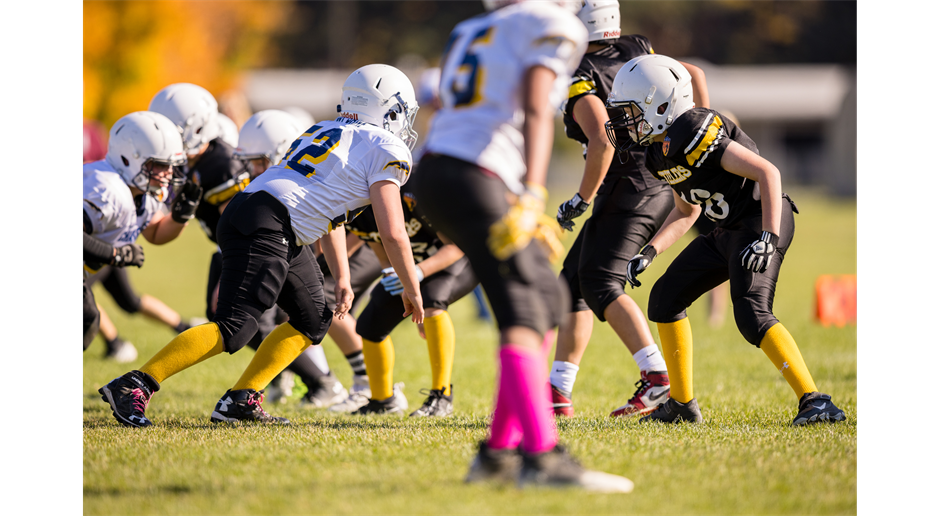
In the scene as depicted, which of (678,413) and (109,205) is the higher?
(109,205)

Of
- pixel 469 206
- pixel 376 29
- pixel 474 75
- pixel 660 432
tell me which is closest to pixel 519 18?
pixel 474 75

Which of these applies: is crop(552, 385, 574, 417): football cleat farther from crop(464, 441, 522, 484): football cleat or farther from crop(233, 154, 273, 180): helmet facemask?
crop(233, 154, 273, 180): helmet facemask

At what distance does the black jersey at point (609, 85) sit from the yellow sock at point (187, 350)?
2237 millimetres

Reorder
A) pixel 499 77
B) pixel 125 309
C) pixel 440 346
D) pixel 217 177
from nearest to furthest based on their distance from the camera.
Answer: pixel 499 77 → pixel 440 346 → pixel 217 177 → pixel 125 309

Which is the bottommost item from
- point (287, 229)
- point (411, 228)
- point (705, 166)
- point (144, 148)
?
point (287, 229)

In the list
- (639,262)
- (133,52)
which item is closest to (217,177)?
(639,262)

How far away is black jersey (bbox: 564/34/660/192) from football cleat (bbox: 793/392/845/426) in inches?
56.4

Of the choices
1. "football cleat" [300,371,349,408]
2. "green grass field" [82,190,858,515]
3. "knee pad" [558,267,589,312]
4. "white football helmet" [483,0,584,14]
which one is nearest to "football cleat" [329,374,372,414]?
"football cleat" [300,371,349,408]

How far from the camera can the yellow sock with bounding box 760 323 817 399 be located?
423 cm

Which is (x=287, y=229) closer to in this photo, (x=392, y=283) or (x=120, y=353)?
(x=392, y=283)

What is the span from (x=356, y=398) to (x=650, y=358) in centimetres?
201

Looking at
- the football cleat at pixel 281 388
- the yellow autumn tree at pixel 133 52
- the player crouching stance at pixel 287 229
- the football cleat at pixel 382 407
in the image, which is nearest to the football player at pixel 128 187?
the player crouching stance at pixel 287 229

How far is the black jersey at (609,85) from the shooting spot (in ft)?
15.1

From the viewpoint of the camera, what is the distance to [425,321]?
5.15 m
